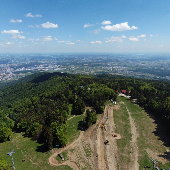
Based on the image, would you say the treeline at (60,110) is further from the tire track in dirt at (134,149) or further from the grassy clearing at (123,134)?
the tire track in dirt at (134,149)

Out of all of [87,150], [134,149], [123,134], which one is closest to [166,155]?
[134,149]

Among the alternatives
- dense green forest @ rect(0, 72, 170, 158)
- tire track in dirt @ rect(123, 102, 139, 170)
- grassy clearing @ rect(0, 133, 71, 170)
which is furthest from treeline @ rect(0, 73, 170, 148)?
tire track in dirt @ rect(123, 102, 139, 170)

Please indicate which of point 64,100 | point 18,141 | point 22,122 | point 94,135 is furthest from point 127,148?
point 64,100

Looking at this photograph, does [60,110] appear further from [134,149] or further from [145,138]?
[134,149]

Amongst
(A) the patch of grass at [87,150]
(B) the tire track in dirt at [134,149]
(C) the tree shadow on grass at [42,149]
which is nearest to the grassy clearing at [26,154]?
(C) the tree shadow on grass at [42,149]

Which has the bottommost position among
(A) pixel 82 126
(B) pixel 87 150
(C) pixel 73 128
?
(B) pixel 87 150

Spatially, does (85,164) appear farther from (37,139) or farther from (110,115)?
(110,115)
